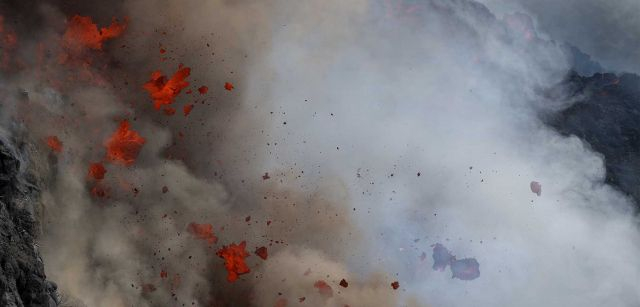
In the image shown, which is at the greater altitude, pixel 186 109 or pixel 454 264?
pixel 186 109

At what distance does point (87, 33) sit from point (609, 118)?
31079 mm

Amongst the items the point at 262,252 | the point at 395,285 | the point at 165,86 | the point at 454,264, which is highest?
the point at 165,86

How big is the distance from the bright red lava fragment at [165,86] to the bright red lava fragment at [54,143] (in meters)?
4.14

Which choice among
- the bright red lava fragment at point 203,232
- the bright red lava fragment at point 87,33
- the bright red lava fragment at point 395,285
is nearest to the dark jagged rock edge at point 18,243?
the bright red lava fragment at point 203,232

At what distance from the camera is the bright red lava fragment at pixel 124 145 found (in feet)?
74.4

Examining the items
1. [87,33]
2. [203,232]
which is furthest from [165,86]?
[203,232]

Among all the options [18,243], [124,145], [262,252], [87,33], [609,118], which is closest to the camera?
[18,243]

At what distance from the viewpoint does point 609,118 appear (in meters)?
38.8

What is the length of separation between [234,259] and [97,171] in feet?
19.1

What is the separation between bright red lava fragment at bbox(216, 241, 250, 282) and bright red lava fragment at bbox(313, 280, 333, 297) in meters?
2.68

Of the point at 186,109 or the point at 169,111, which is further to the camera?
the point at 186,109

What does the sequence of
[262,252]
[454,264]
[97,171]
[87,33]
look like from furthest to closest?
[454,264] < [87,33] < [262,252] < [97,171]

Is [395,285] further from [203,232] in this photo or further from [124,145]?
[124,145]

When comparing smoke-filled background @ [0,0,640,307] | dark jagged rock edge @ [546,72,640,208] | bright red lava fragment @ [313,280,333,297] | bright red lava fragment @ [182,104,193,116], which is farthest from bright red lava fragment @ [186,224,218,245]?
dark jagged rock edge @ [546,72,640,208]
